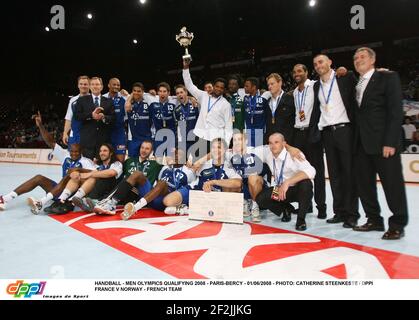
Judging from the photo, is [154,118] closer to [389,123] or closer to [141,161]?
[141,161]

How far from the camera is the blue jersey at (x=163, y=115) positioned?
19.5 feet

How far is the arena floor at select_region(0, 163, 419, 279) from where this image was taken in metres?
2.50

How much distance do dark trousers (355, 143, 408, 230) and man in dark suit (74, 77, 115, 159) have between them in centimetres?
375

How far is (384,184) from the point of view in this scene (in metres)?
3.46

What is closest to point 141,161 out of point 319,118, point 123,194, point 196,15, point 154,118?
point 123,194

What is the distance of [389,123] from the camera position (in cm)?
334

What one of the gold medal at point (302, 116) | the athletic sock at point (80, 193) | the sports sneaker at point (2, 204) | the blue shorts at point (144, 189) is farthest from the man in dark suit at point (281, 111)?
the sports sneaker at point (2, 204)

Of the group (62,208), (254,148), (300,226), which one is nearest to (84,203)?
(62,208)

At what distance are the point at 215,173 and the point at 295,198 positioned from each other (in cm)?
109

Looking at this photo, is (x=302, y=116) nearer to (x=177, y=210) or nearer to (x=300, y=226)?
(x=300, y=226)

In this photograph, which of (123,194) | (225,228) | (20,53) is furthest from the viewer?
(20,53)

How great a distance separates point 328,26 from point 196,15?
20.6 feet

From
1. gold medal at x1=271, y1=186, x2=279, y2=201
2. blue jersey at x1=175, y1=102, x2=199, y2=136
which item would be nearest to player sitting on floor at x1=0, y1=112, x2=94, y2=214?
blue jersey at x1=175, y1=102, x2=199, y2=136

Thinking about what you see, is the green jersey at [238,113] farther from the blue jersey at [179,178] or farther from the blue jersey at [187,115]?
the blue jersey at [179,178]
